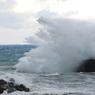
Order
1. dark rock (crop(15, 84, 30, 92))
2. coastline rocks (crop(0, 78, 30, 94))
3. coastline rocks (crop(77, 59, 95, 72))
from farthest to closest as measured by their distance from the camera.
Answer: coastline rocks (crop(77, 59, 95, 72))
dark rock (crop(15, 84, 30, 92))
coastline rocks (crop(0, 78, 30, 94))

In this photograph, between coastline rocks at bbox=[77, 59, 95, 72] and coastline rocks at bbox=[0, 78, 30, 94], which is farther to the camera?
coastline rocks at bbox=[77, 59, 95, 72]

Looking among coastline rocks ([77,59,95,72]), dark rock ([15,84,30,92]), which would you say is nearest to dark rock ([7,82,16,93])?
dark rock ([15,84,30,92])

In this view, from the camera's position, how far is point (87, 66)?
27.5 meters

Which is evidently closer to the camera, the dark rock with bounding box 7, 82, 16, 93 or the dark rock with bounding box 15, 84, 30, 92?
the dark rock with bounding box 7, 82, 16, 93

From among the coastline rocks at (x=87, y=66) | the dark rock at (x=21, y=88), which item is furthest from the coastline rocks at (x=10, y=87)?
the coastline rocks at (x=87, y=66)

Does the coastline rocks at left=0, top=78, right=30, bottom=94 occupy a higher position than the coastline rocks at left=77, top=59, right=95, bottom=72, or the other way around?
the coastline rocks at left=77, top=59, right=95, bottom=72

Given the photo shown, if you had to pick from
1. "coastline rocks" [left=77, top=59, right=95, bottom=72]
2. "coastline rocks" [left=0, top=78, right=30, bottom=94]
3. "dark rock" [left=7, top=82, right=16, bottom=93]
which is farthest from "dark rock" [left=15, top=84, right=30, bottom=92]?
"coastline rocks" [left=77, top=59, right=95, bottom=72]

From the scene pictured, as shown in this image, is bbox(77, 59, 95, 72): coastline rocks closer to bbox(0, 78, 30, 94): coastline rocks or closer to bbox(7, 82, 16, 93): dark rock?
bbox(0, 78, 30, 94): coastline rocks

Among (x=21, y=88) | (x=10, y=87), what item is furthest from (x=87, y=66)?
(x=10, y=87)

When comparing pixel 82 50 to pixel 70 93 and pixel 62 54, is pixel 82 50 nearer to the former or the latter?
pixel 62 54

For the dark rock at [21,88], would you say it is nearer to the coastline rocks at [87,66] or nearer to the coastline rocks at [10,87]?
the coastline rocks at [10,87]

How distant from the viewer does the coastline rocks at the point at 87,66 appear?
2705 centimetres

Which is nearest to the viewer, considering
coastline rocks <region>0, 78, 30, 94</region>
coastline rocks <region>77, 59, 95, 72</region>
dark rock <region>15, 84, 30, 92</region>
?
coastline rocks <region>0, 78, 30, 94</region>

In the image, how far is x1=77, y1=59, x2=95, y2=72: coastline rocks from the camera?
27.1m
